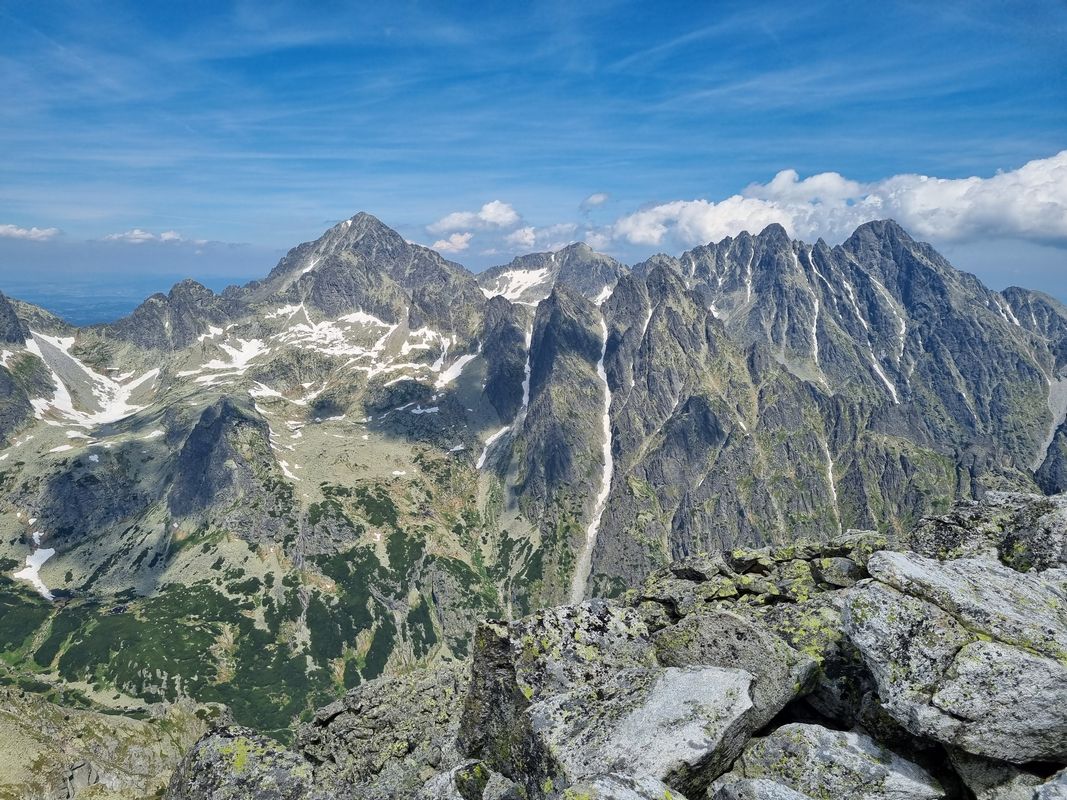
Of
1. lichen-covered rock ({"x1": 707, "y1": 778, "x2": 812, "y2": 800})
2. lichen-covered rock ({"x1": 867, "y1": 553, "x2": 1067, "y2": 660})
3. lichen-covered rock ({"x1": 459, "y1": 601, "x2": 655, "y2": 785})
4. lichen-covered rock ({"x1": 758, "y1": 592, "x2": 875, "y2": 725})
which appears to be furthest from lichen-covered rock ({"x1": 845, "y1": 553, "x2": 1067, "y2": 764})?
lichen-covered rock ({"x1": 459, "y1": 601, "x2": 655, "y2": 785})

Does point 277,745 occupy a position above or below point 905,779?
below

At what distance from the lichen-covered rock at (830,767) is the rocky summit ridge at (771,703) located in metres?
0.05

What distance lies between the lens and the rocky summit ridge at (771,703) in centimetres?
1339

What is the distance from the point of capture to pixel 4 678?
7682 inches

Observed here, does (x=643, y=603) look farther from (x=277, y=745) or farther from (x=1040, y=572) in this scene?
(x=277, y=745)

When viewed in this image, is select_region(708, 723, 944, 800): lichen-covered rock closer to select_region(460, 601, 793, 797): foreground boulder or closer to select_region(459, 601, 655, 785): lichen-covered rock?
select_region(460, 601, 793, 797): foreground boulder

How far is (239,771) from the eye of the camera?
70.9 ft

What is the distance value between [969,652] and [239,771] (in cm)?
2409

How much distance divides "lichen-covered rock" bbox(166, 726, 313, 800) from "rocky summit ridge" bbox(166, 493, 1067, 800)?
72mm

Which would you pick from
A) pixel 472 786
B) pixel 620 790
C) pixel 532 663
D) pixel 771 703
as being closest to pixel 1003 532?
pixel 771 703

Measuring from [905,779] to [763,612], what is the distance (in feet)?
29.8

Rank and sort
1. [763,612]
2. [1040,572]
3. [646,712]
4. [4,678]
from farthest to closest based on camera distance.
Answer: [4,678]
[763,612]
[1040,572]
[646,712]

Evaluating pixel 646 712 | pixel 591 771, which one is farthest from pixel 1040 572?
pixel 591 771

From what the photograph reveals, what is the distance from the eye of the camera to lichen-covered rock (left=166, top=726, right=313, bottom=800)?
2117 centimetres
